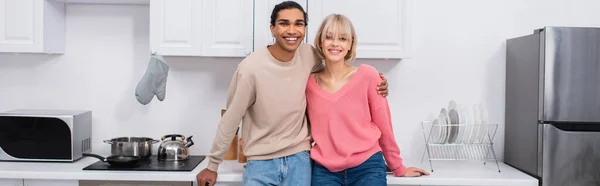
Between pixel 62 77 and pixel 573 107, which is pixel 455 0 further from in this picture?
pixel 62 77

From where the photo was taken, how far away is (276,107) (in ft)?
7.09

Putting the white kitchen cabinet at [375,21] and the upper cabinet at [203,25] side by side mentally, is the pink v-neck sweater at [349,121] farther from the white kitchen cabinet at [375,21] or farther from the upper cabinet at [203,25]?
the upper cabinet at [203,25]

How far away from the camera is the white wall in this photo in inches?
112

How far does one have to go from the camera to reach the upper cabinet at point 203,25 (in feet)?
8.30

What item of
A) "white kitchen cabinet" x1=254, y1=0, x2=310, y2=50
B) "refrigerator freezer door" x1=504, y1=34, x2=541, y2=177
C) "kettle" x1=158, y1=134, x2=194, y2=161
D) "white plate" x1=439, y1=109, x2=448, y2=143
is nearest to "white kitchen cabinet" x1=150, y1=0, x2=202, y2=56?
"white kitchen cabinet" x1=254, y1=0, x2=310, y2=50

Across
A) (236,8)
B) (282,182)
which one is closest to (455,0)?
(236,8)

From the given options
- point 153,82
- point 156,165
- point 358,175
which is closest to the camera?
point 358,175

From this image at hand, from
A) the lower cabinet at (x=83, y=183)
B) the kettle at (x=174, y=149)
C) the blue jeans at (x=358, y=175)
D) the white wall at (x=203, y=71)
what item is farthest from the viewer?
the white wall at (x=203, y=71)

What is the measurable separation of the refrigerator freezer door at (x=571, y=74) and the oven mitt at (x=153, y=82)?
1.64 m

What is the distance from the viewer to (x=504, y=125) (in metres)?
2.88

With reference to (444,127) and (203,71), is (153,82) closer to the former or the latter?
(203,71)

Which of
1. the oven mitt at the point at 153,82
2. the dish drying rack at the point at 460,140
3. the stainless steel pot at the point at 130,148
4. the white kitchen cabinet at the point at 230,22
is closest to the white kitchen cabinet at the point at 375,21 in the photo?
the white kitchen cabinet at the point at 230,22

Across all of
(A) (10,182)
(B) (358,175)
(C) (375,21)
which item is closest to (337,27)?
(C) (375,21)

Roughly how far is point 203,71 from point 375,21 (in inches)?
35.7
